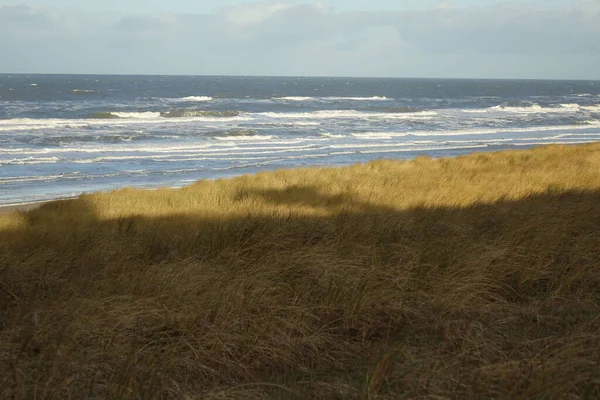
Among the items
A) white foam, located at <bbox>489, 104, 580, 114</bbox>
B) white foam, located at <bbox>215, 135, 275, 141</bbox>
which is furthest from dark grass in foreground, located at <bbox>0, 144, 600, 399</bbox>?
white foam, located at <bbox>489, 104, 580, 114</bbox>

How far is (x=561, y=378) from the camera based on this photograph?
384cm

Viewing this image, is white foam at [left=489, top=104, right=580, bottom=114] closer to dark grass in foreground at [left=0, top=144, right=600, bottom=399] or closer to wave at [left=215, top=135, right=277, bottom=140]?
wave at [left=215, top=135, right=277, bottom=140]

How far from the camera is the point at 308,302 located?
5492mm

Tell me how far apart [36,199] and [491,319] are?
41.2 ft

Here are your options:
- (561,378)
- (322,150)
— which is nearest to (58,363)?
(561,378)

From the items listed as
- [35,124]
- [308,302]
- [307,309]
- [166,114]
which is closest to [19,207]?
[308,302]

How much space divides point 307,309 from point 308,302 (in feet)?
0.70

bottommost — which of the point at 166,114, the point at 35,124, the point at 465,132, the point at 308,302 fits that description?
the point at 465,132

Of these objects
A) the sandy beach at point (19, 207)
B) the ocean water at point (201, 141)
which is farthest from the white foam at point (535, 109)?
the sandy beach at point (19, 207)

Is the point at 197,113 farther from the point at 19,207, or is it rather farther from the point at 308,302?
the point at 308,302

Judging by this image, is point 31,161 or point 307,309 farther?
point 31,161

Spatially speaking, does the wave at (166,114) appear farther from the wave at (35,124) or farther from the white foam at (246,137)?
the white foam at (246,137)

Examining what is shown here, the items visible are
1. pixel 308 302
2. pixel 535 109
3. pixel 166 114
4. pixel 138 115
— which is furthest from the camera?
pixel 535 109

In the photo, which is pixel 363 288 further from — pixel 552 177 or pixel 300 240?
pixel 552 177
